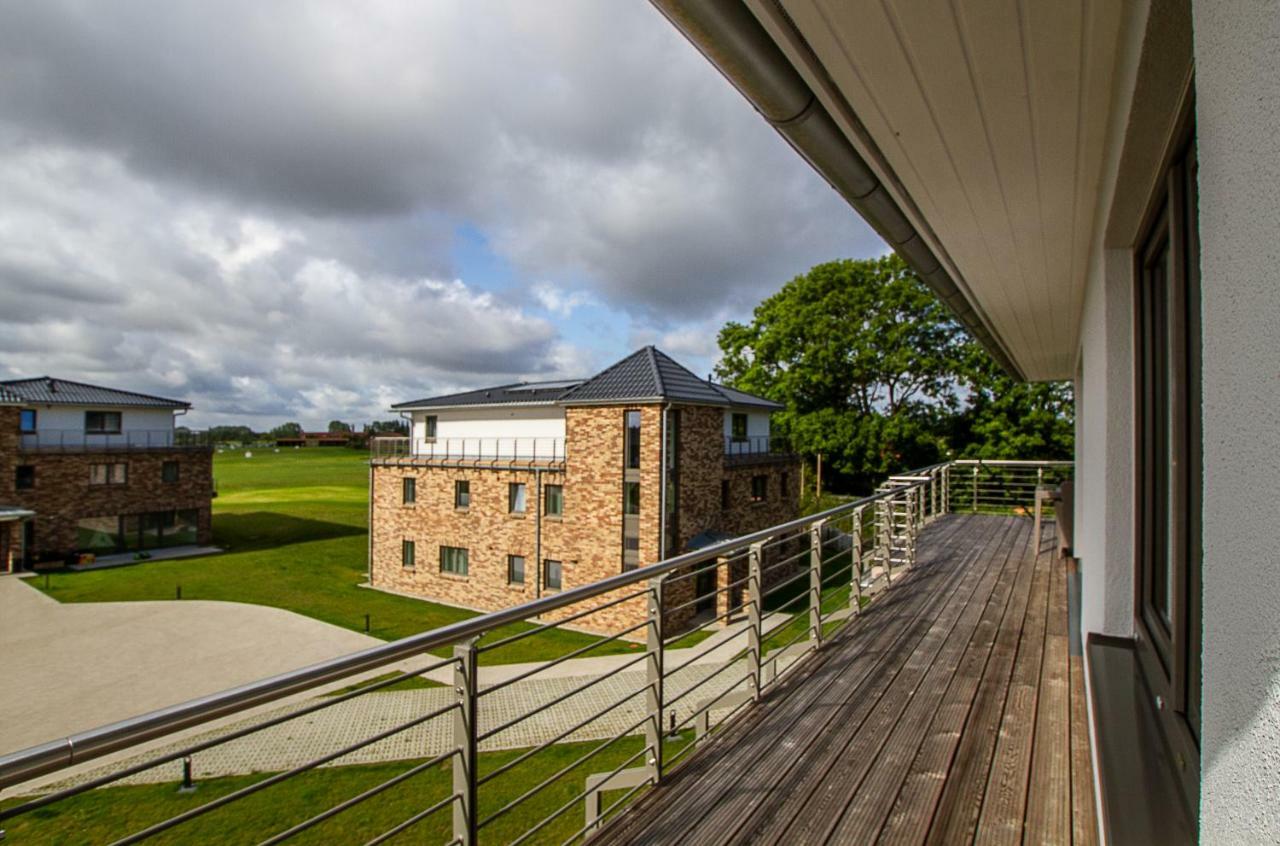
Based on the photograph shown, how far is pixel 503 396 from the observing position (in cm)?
1978

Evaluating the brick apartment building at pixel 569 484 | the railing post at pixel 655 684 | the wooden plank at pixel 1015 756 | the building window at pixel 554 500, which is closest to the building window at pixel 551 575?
the brick apartment building at pixel 569 484

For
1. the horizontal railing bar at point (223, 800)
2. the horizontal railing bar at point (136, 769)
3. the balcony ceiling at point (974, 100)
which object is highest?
the balcony ceiling at point (974, 100)

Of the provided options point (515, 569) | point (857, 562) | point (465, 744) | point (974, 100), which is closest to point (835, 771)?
point (465, 744)

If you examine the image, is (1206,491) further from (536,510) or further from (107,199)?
(107,199)

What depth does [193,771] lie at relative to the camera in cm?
797

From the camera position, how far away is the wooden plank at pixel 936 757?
205 centimetres

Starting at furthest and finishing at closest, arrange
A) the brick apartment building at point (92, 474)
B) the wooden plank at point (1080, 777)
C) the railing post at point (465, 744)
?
1. the brick apartment building at point (92, 474)
2. the wooden plank at point (1080, 777)
3. the railing post at point (465, 744)

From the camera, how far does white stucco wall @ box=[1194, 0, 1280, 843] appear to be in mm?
544

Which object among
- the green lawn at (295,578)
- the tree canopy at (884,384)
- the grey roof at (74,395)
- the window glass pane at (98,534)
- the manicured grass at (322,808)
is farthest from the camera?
the tree canopy at (884,384)

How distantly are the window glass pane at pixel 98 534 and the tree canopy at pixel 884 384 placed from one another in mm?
24392

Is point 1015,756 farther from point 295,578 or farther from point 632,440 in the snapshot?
point 295,578

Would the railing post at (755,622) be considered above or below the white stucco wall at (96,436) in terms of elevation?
below

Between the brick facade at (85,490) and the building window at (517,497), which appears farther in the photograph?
the brick facade at (85,490)

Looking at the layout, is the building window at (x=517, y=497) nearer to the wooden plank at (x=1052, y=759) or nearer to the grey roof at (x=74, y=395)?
the wooden plank at (x=1052, y=759)
